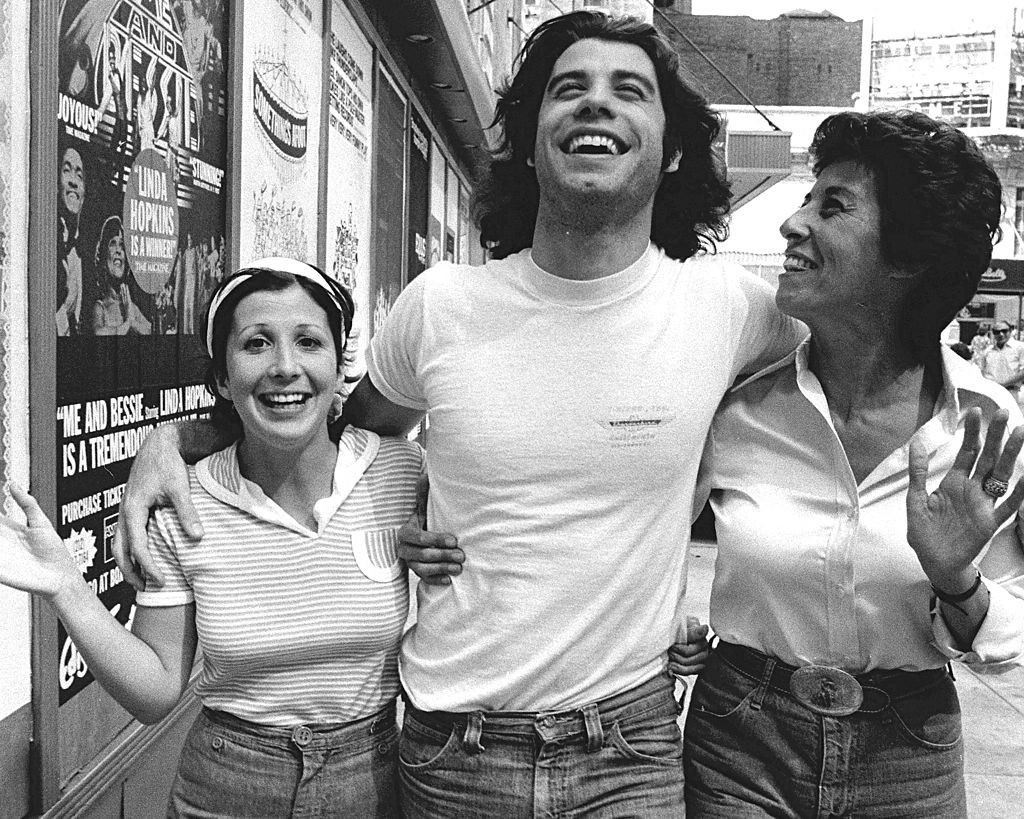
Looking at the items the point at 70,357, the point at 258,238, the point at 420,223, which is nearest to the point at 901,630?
the point at 70,357

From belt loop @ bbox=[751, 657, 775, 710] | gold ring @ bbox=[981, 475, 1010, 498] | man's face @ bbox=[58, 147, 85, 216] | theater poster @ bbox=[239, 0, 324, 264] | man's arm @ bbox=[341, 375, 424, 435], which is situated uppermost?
theater poster @ bbox=[239, 0, 324, 264]

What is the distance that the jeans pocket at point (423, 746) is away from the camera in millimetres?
2141

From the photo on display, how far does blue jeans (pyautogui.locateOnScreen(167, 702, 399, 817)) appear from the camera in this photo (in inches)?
81.2

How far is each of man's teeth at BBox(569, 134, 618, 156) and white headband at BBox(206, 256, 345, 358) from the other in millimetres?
566

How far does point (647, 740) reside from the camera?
2.14 m

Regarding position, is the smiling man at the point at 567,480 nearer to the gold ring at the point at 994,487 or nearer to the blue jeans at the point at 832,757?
the blue jeans at the point at 832,757

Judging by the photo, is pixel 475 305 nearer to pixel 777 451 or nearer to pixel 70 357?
pixel 777 451

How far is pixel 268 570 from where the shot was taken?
2117mm

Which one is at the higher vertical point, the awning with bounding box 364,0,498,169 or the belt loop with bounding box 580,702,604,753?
the awning with bounding box 364,0,498,169

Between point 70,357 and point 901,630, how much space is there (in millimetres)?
2041

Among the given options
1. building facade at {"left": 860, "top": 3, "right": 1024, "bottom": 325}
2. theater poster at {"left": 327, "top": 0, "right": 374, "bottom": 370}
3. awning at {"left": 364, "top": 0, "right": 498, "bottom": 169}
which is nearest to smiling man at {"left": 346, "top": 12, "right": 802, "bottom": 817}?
theater poster at {"left": 327, "top": 0, "right": 374, "bottom": 370}

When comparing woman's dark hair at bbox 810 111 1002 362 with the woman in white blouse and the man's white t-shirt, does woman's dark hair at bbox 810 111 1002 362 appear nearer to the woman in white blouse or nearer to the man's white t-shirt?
the woman in white blouse

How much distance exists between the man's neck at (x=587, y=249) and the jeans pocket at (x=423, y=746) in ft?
2.99

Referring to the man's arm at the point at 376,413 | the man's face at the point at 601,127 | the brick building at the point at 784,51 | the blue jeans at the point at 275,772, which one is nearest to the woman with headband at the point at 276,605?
the blue jeans at the point at 275,772
